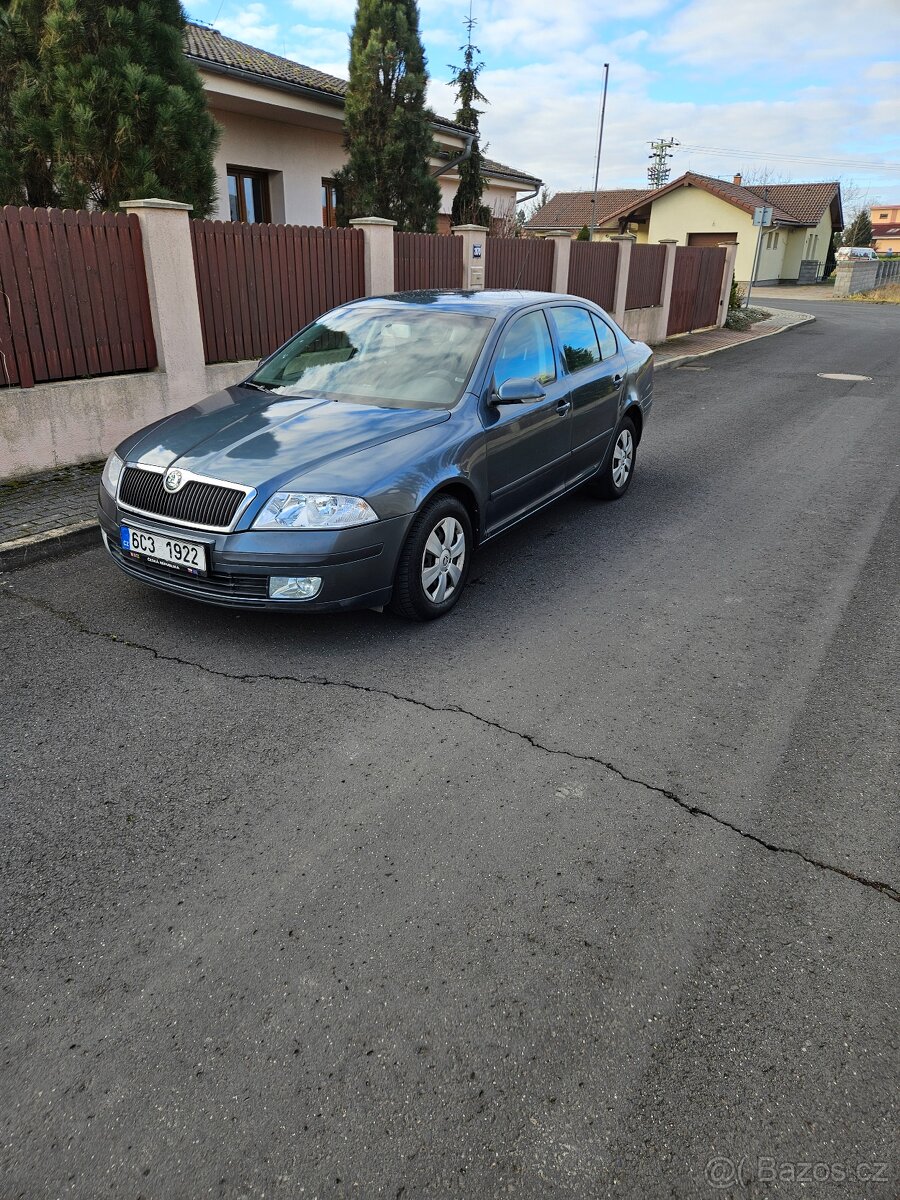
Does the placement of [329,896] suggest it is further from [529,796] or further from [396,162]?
[396,162]

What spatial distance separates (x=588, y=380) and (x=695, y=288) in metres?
16.3

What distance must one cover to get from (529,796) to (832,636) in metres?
2.33

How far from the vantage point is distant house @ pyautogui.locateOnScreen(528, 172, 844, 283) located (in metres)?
45.9

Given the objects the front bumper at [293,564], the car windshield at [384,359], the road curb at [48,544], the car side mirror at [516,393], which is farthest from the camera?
the road curb at [48,544]

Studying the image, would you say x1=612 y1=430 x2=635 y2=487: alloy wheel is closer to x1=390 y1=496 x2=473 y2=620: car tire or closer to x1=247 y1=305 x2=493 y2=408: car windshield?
x1=247 y1=305 x2=493 y2=408: car windshield

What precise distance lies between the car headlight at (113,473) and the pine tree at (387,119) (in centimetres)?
1156

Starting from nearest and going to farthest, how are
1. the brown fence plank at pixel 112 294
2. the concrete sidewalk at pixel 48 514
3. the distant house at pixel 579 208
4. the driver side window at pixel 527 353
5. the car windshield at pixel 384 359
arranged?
the car windshield at pixel 384 359, the driver side window at pixel 527 353, the concrete sidewalk at pixel 48 514, the brown fence plank at pixel 112 294, the distant house at pixel 579 208

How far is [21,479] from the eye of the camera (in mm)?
6711

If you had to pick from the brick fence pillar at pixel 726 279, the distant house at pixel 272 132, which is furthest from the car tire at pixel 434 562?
the brick fence pillar at pixel 726 279

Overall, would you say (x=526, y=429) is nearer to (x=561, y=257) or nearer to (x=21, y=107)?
(x=21, y=107)

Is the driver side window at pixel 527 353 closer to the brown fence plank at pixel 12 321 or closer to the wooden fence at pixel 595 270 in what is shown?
the brown fence plank at pixel 12 321

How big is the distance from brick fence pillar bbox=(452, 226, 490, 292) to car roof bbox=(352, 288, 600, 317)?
6.46 m

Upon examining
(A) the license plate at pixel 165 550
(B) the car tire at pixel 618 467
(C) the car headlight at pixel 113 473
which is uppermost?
(C) the car headlight at pixel 113 473

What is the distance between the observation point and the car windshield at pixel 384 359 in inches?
191
